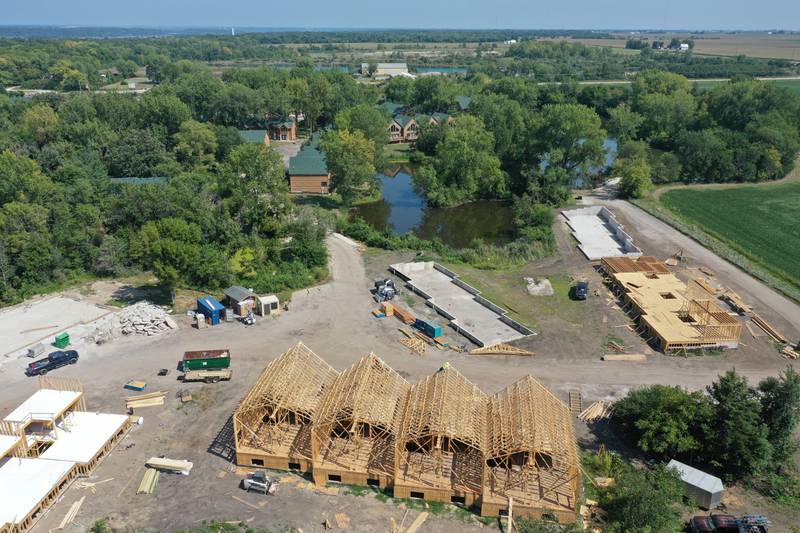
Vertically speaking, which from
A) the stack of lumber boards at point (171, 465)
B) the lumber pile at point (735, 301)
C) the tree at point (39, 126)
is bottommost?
the stack of lumber boards at point (171, 465)

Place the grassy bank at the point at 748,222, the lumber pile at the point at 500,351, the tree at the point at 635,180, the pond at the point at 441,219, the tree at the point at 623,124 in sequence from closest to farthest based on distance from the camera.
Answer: the lumber pile at the point at 500,351, the grassy bank at the point at 748,222, the pond at the point at 441,219, the tree at the point at 635,180, the tree at the point at 623,124

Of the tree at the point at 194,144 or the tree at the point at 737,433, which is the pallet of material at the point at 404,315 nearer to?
the tree at the point at 737,433

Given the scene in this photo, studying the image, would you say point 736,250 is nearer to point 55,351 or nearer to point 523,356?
point 523,356

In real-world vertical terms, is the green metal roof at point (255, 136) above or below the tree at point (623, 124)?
below

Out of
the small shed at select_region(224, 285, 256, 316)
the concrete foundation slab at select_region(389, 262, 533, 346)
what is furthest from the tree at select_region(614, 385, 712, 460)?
the small shed at select_region(224, 285, 256, 316)

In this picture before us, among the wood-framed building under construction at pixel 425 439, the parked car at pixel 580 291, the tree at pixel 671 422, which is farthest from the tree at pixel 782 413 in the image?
the parked car at pixel 580 291

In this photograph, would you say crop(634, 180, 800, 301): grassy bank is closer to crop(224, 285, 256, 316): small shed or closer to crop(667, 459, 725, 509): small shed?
crop(667, 459, 725, 509): small shed

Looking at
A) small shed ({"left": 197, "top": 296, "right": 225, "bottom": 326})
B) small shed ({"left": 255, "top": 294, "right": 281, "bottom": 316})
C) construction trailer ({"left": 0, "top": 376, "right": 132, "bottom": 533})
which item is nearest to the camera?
construction trailer ({"left": 0, "top": 376, "right": 132, "bottom": 533})

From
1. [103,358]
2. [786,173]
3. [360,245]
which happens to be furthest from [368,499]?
[786,173]
